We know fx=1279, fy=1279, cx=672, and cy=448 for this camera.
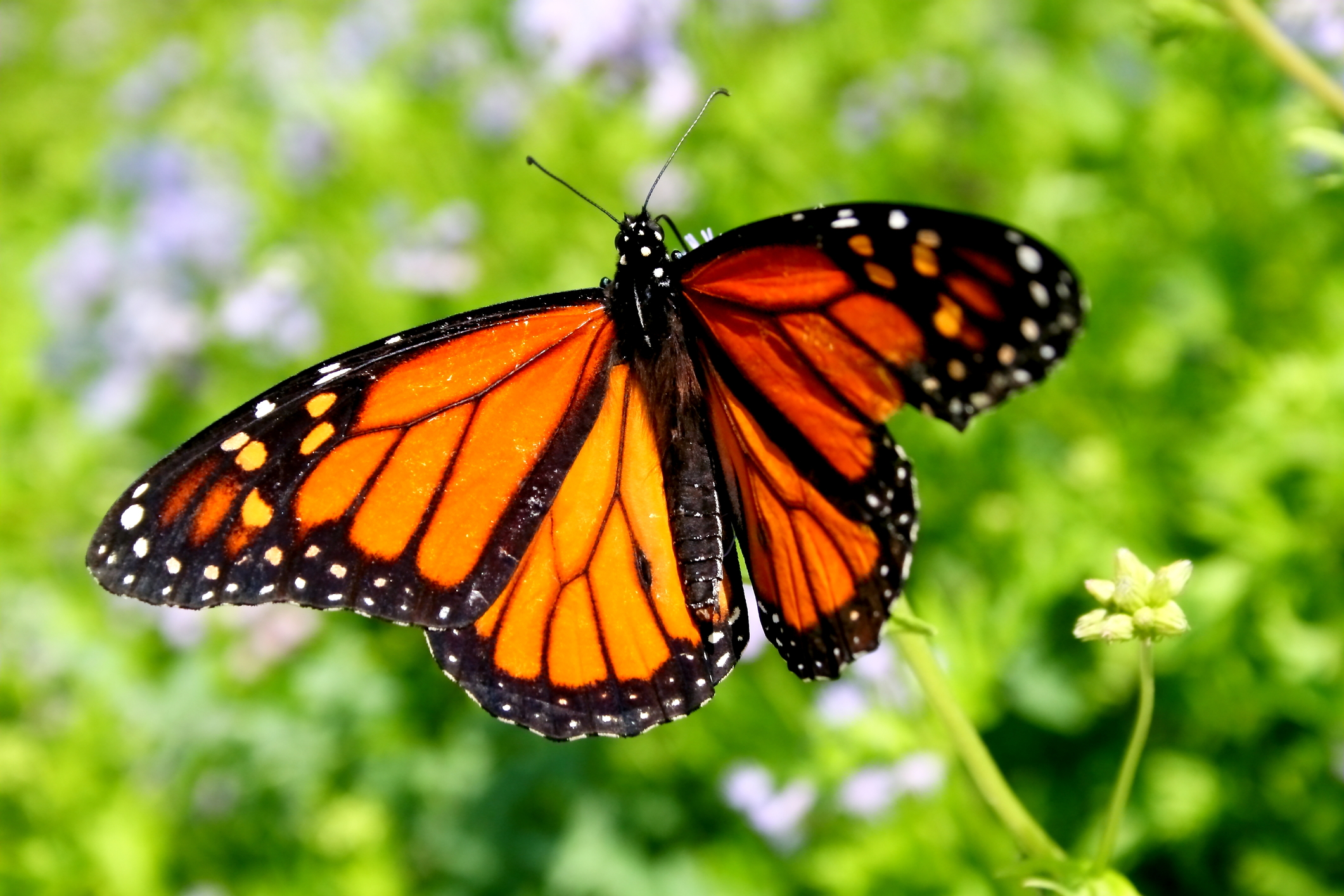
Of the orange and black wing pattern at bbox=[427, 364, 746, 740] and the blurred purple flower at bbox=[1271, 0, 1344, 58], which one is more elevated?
the blurred purple flower at bbox=[1271, 0, 1344, 58]

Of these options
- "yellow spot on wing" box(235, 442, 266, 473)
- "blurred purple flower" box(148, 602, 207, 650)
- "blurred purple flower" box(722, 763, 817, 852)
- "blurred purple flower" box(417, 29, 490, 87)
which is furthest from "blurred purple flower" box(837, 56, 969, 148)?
"yellow spot on wing" box(235, 442, 266, 473)

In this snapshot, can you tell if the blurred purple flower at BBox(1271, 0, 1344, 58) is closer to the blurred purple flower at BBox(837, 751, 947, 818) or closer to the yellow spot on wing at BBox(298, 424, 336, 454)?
the blurred purple flower at BBox(837, 751, 947, 818)

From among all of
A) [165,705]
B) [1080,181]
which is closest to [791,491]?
[1080,181]

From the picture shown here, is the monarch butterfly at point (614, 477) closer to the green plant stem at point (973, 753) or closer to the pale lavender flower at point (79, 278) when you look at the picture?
the green plant stem at point (973, 753)

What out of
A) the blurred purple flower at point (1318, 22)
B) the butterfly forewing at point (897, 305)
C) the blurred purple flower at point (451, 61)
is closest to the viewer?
the butterfly forewing at point (897, 305)

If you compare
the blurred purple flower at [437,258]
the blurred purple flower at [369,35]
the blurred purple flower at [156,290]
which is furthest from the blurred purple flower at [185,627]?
the blurred purple flower at [369,35]

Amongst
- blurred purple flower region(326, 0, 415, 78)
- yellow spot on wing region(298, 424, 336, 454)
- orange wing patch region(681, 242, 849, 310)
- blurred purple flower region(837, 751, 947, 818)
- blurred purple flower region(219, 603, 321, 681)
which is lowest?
blurred purple flower region(837, 751, 947, 818)

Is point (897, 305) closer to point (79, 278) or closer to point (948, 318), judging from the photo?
point (948, 318)
